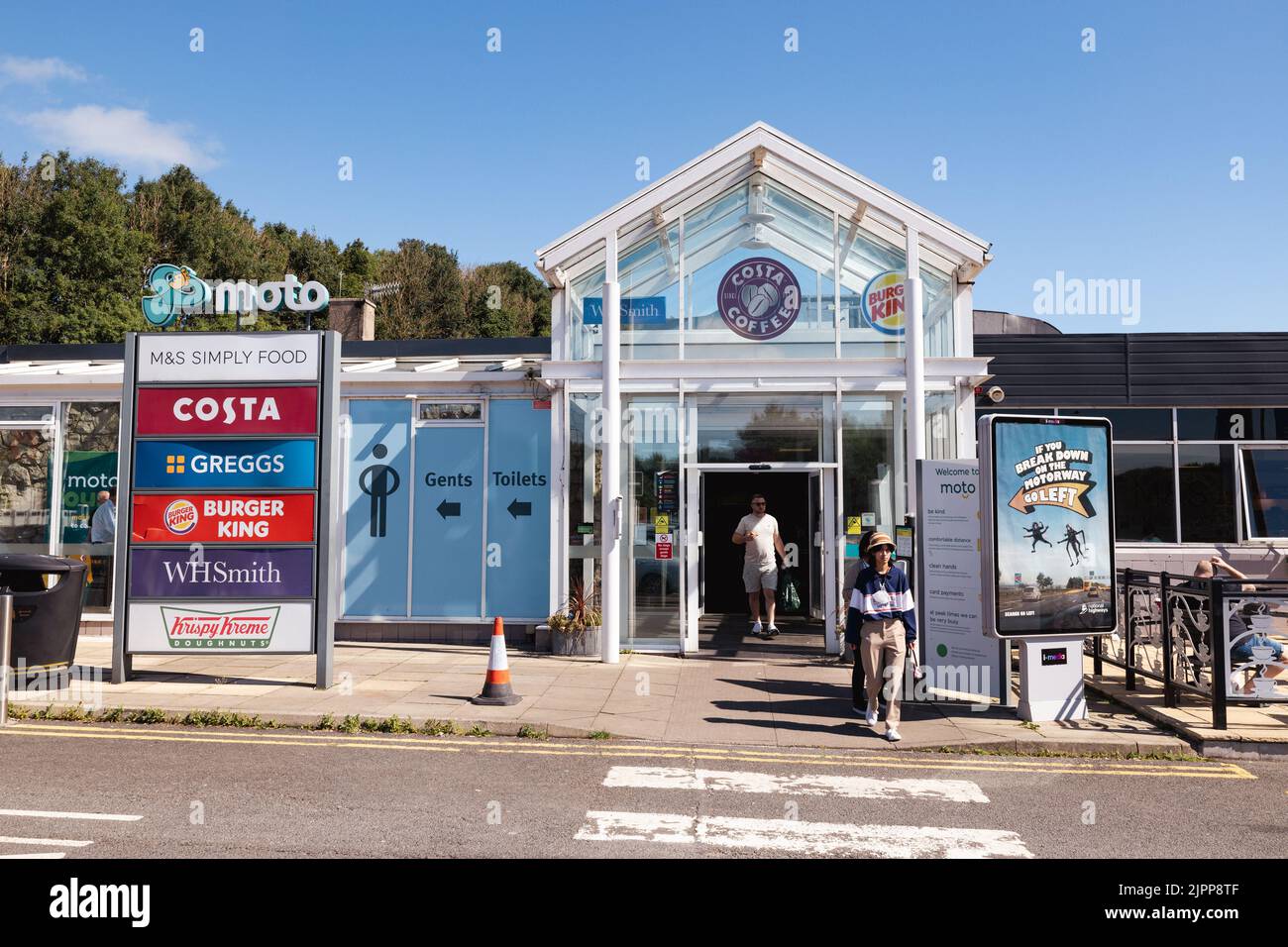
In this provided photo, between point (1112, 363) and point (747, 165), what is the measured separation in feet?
25.4

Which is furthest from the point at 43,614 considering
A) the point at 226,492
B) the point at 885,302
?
the point at 885,302

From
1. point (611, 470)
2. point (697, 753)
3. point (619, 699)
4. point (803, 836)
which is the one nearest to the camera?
point (803, 836)

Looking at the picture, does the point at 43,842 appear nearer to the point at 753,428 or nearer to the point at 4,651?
the point at 4,651

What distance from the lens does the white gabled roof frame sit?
12.4 m

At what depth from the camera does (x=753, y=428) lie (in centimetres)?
1304

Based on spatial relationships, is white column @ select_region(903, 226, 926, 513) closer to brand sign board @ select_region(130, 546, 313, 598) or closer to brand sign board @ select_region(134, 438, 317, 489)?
brand sign board @ select_region(134, 438, 317, 489)

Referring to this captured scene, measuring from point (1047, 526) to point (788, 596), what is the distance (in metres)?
6.94

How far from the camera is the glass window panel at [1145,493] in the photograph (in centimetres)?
1652

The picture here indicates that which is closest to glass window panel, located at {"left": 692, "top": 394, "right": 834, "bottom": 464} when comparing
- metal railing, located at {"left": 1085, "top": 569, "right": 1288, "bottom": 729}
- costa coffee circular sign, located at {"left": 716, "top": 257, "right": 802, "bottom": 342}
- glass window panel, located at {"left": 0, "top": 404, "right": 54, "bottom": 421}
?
costa coffee circular sign, located at {"left": 716, "top": 257, "right": 802, "bottom": 342}

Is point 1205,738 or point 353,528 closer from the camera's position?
point 1205,738

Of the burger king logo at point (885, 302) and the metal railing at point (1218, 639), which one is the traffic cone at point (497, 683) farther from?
the burger king logo at point (885, 302)
